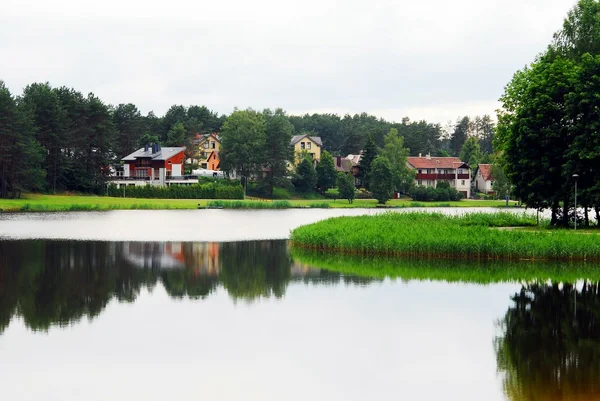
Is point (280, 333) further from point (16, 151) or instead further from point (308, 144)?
point (308, 144)

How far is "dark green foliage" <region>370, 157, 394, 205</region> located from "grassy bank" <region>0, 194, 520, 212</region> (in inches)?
53.5

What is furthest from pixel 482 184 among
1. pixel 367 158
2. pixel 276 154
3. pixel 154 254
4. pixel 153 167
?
pixel 154 254

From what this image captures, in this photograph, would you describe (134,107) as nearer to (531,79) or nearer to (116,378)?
(531,79)

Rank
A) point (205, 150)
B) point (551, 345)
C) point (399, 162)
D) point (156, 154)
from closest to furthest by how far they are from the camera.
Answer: point (551, 345), point (156, 154), point (399, 162), point (205, 150)

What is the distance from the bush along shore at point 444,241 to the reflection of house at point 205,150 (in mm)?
91432

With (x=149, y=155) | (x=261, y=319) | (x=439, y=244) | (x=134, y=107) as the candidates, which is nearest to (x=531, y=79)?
(x=439, y=244)

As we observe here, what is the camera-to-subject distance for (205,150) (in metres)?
147

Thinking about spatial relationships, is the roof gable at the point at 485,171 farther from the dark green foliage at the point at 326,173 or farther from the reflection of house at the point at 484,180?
the dark green foliage at the point at 326,173

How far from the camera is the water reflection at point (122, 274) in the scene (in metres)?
27.0

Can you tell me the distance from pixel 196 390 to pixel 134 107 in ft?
429

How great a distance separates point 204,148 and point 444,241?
107m

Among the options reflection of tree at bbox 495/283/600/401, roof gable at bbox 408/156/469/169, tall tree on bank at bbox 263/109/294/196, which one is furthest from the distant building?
reflection of tree at bbox 495/283/600/401

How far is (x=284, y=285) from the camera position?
3200 cm

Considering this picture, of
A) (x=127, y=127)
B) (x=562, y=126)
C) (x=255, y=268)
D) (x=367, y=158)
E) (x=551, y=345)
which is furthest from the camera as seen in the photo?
(x=127, y=127)
